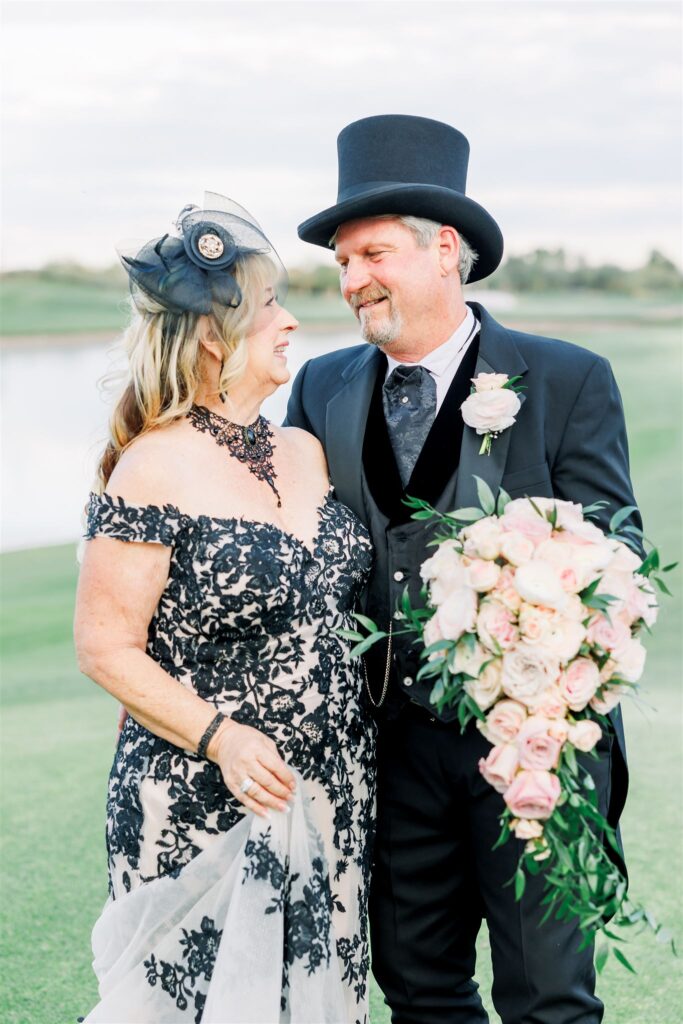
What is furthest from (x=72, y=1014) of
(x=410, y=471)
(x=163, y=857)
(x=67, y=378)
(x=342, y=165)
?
(x=67, y=378)

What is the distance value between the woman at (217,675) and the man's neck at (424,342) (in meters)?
0.37

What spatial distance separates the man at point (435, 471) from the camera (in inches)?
114

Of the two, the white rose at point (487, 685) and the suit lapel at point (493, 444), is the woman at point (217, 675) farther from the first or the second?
the white rose at point (487, 685)

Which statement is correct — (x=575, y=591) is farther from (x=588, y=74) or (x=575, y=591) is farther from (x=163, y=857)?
(x=588, y=74)

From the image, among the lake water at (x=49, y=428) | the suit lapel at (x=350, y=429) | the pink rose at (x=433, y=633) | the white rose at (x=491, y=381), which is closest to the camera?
the pink rose at (x=433, y=633)

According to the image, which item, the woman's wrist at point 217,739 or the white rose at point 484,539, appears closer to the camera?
the white rose at point 484,539

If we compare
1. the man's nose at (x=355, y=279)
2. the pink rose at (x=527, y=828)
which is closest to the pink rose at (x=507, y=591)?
the pink rose at (x=527, y=828)

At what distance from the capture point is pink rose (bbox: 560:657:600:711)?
2.26 m

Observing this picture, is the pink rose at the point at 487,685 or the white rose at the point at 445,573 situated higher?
the white rose at the point at 445,573

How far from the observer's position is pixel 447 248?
10.2 ft

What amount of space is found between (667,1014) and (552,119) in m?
15.1

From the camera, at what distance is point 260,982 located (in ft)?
8.32

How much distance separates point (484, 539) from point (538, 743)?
14.9 inches

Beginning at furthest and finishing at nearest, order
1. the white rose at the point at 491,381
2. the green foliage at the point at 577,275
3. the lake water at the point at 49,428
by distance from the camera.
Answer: the green foliage at the point at 577,275
the lake water at the point at 49,428
the white rose at the point at 491,381
